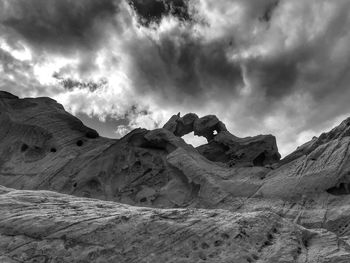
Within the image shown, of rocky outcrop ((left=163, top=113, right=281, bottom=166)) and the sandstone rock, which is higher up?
Result: the sandstone rock

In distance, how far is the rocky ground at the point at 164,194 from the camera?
633 inches

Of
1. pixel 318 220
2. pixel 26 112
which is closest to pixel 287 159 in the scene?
pixel 318 220

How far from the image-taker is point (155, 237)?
16.4 metres

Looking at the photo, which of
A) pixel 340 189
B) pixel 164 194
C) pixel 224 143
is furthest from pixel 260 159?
pixel 340 189

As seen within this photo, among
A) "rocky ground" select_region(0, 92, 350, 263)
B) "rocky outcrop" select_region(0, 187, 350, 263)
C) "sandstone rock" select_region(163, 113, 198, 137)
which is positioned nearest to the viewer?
"rocky outcrop" select_region(0, 187, 350, 263)

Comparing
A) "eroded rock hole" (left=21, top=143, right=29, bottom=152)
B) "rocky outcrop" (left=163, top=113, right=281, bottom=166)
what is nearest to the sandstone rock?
"rocky outcrop" (left=163, top=113, right=281, bottom=166)

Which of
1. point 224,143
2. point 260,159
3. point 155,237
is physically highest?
Answer: point 224,143

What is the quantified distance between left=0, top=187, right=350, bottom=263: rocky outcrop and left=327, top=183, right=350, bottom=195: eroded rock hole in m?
16.9

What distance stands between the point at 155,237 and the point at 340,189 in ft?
78.5

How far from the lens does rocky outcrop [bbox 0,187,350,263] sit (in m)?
15.6

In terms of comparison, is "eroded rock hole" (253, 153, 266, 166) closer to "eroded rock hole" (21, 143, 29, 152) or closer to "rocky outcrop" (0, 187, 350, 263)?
"rocky outcrop" (0, 187, 350, 263)

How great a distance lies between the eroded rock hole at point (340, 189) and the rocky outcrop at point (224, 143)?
15566 millimetres

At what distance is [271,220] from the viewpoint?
18641 millimetres

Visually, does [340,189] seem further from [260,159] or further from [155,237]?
[155,237]
